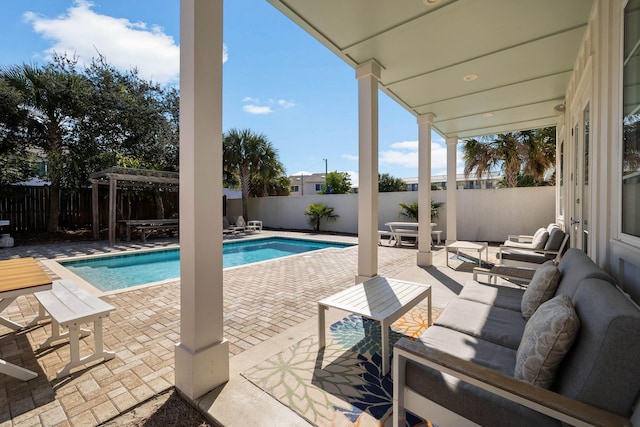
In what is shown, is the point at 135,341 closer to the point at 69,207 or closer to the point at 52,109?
the point at 52,109

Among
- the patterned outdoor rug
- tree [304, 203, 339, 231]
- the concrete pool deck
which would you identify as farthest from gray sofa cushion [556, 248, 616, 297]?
tree [304, 203, 339, 231]

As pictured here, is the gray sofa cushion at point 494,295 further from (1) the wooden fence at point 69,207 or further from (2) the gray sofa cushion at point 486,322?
(1) the wooden fence at point 69,207

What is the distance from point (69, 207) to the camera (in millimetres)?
11547

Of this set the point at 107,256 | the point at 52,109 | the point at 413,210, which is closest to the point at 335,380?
the point at 107,256

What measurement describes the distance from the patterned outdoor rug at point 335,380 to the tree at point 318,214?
34.5ft

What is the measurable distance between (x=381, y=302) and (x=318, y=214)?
36.1 ft

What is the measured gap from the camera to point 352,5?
278cm

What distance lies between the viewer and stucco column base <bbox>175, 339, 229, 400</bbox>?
187 centimetres

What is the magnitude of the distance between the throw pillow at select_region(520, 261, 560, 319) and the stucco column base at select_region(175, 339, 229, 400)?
223cm

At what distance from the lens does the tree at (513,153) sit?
11375 millimetres

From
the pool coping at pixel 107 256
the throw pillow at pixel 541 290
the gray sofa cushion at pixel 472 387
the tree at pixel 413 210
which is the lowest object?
the pool coping at pixel 107 256

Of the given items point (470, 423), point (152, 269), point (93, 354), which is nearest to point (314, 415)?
point (470, 423)

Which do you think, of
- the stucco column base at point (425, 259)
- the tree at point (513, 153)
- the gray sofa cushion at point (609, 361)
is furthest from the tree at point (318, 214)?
the gray sofa cushion at point (609, 361)

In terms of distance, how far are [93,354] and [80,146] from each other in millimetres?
11960
